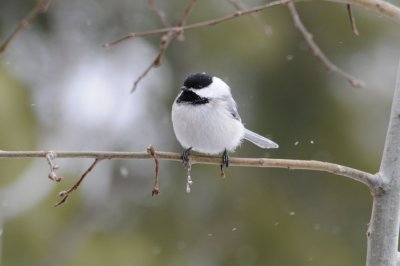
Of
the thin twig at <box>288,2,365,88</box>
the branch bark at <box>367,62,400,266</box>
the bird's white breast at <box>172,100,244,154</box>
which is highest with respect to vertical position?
the thin twig at <box>288,2,365,88</box>

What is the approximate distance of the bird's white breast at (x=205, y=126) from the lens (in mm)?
2754

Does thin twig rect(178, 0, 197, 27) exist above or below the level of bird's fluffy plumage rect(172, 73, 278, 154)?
above

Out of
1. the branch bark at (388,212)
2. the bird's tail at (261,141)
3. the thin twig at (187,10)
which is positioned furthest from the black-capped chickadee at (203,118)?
the branch bark at (388,212)

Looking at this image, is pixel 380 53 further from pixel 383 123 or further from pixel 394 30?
pixel 383 123

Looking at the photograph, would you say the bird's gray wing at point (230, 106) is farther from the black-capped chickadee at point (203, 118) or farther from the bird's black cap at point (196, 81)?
the bird's black cap at point (196, 81)

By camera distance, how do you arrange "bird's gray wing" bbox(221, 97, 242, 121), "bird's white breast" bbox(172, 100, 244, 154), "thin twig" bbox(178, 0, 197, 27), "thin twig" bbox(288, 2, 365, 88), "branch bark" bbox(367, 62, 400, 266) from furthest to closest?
"bird's gray wing" bbox(221, 97, 242, 121) < "bird's white breast" bbox(172, 100, 244, 154) < "thin twig" bbox(288, 2, 365, 88) < "thin twig" bbox(178, 0, 197, 27) < "branch bark" bbox(367, 62, 400, 266)

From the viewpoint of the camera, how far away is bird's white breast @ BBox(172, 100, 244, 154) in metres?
2.75

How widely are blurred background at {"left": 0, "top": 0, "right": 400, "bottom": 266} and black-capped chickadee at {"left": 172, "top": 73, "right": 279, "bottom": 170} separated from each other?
2.15 m

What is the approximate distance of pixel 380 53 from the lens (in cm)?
515

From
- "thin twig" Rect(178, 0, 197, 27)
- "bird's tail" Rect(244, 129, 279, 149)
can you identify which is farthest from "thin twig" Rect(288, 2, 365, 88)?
"bird's tail" Rect(244, 129, 279, 149)

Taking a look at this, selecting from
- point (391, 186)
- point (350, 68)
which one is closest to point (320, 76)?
point (350, 68)

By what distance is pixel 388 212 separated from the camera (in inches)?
69.9

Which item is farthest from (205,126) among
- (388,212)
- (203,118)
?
(388,212)

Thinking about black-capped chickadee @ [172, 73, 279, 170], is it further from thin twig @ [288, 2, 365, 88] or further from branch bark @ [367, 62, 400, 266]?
branch bark @ [367, 62, 400, 266]
